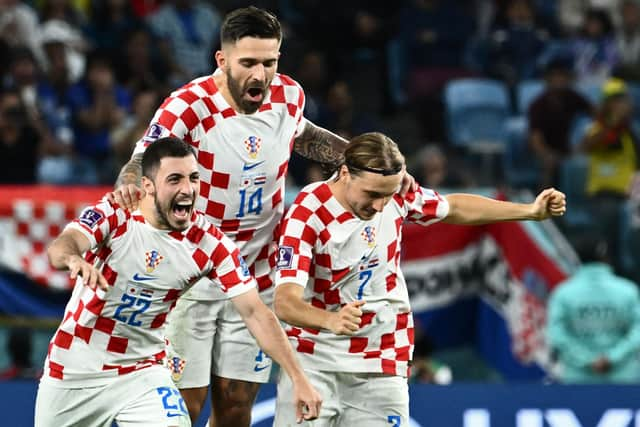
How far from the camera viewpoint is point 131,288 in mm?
5441

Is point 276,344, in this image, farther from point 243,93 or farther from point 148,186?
point 243,93

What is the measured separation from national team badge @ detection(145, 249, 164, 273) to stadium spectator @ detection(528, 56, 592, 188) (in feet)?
20.3

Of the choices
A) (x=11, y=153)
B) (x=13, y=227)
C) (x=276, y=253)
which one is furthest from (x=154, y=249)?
(x=11, y=153)

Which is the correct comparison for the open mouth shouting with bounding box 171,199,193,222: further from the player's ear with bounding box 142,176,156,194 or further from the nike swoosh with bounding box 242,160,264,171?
the nike swoosh with bounding box 242,160,264,171

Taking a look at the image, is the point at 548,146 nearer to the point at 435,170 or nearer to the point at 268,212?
the point at 435,170

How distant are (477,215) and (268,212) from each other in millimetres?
942

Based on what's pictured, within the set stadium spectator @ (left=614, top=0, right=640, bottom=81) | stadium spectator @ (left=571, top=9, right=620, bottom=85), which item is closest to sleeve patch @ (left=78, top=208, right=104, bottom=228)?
stadium spectator @ (left=571, top=9, right=620, bottom=85)

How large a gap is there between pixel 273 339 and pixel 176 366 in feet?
2.44

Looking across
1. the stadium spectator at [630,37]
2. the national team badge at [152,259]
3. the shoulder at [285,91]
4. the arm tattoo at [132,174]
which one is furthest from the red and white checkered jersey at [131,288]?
the stadium spectator at [630,37]

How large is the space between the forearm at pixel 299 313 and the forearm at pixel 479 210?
0.96 meters

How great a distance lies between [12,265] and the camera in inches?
360

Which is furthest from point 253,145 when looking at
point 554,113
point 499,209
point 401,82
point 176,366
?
point 401,82

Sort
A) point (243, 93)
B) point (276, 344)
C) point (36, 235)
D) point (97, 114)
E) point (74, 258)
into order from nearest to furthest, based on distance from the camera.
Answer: point (74, 258)
point (276, 344)
point (243, 93)
point (36, 235)
point (97, 114)

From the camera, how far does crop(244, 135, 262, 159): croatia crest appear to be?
19.0ft
